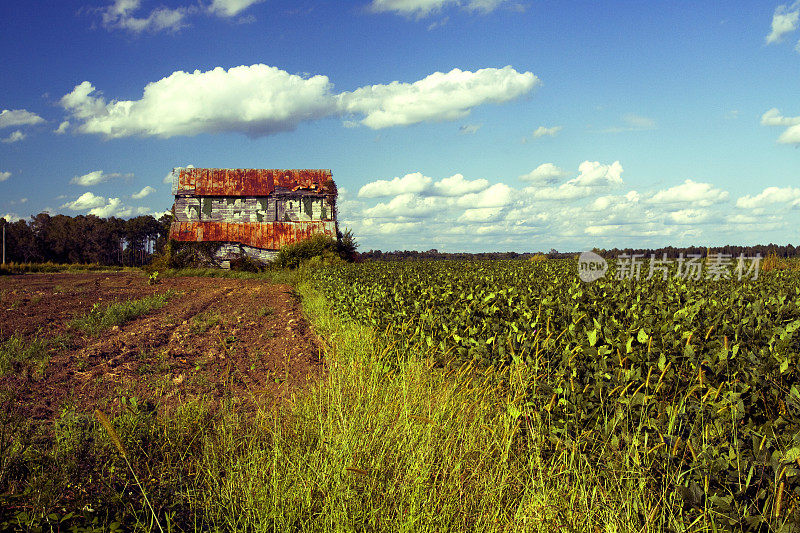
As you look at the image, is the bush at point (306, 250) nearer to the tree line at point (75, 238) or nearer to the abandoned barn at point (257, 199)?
the abandoned barn at point (257, 199)

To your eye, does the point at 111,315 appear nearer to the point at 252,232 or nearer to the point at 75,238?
the point at 252,232

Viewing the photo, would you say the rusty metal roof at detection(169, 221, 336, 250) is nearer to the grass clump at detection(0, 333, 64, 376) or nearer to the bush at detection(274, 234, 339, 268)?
the bush at detection(274, 234, 339, 268)

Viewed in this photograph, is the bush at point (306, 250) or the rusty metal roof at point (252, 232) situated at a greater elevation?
the rusty metal roof at point (252, 232)

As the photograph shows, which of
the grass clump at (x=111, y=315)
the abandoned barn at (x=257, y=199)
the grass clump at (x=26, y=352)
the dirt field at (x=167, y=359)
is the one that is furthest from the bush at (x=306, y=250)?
the grass clump at (x=26, y=352)

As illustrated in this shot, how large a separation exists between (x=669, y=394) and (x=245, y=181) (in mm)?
37029

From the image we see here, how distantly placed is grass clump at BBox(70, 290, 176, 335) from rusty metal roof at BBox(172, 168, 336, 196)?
23.2m

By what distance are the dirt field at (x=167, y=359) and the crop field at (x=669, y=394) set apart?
236 cm

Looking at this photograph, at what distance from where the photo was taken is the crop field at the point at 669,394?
255 cm

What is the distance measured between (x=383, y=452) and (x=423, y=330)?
2594 millimetres

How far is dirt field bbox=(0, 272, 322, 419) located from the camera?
18.5ft

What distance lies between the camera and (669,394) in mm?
3625

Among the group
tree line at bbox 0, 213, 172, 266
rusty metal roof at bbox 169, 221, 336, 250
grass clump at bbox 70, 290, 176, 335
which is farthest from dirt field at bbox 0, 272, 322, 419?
tree line at bbox 0, 213, 172, 266

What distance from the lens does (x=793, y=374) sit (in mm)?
3125

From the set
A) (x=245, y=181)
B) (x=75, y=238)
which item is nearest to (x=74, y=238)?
(x=75, y=238)
